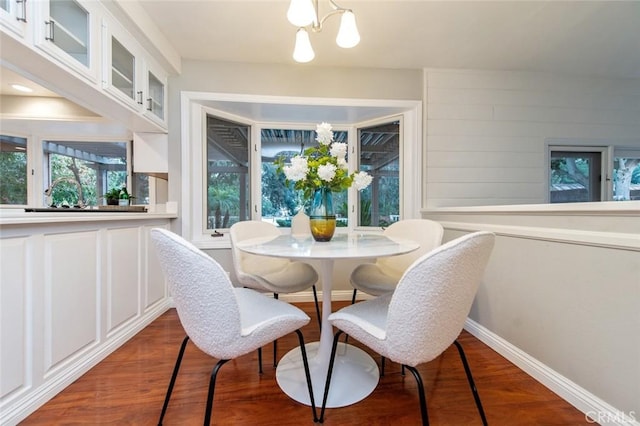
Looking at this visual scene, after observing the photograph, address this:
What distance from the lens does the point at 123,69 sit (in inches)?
71.7

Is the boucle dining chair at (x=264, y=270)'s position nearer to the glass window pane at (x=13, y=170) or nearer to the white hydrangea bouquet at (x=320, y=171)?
the white hydrangea bouquet at (x=320, y=171)

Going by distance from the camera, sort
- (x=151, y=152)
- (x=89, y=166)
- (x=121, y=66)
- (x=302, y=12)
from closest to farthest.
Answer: (x=302, y=12) → (x=121, y=66) → (x=151, y=152) → (x=89, y=166)

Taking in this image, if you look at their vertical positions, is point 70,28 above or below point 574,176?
above

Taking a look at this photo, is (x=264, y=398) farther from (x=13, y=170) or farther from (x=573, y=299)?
(x=13, y=170)

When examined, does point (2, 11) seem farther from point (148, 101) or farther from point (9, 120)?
point (9, 120)

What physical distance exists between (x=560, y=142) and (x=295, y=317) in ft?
11.0

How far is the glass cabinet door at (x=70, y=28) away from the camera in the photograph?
125 centimetres

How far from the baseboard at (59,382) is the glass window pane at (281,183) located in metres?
1.48

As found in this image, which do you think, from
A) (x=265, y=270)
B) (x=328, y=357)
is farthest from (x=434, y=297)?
(x=265, y=270)

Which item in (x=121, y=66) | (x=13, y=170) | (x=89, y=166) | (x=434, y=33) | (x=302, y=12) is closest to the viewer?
(x=302, y=12)

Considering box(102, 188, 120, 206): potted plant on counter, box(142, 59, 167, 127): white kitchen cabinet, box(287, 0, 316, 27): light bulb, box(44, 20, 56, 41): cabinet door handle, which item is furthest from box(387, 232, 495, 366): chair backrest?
box(102, 188, 120, 206): potted plant on counter

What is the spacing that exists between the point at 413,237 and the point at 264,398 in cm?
132

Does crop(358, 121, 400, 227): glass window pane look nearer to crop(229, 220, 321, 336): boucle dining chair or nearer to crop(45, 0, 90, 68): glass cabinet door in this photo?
crop(229, 220, 321, 336): boucle dining chair
